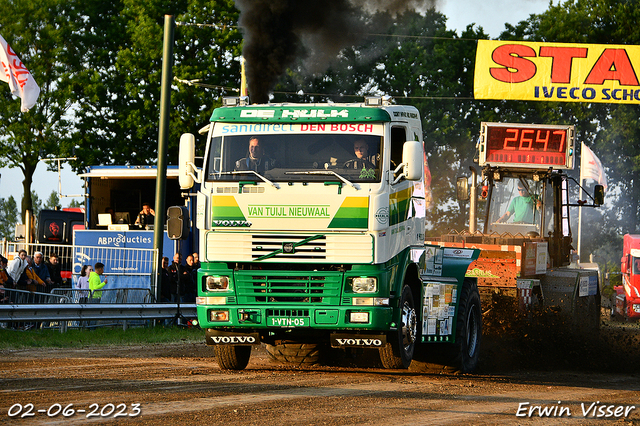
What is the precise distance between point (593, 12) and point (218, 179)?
46.7m

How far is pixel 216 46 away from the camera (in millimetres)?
41500

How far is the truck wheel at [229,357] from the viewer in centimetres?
1172

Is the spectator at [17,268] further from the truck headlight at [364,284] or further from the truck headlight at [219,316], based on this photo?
the truck headlight at [364,284]

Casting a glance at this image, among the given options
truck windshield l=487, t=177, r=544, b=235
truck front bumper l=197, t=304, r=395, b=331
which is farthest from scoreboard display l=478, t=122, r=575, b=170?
truck front bumper l=197, t=304, r=395, b=331

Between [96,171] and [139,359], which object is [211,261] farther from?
[96,171]

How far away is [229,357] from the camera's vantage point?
1174 centimetres

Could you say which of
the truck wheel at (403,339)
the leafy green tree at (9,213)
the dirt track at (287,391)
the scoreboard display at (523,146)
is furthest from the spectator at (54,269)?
the leafy green tree at (9,213)

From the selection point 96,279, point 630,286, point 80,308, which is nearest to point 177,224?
point 80,308

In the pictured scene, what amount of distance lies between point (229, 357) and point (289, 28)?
27.1 ft

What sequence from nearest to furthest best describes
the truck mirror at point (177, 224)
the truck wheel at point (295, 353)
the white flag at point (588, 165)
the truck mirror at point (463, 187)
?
1. the truck mirror at point (177, 224)
2. the truck wheel at point (295, 353)
3. the truck mirror at point (463, 187)
4. the white flag at point (588, 165)

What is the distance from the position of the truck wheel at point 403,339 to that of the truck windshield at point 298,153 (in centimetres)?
165

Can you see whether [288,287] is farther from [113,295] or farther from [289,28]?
[113,295]

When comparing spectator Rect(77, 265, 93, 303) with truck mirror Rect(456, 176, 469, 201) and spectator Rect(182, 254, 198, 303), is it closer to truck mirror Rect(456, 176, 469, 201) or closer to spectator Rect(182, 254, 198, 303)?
spectator Rect(182, 254, 198, 303)

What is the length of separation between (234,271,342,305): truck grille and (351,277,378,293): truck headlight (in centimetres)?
17
